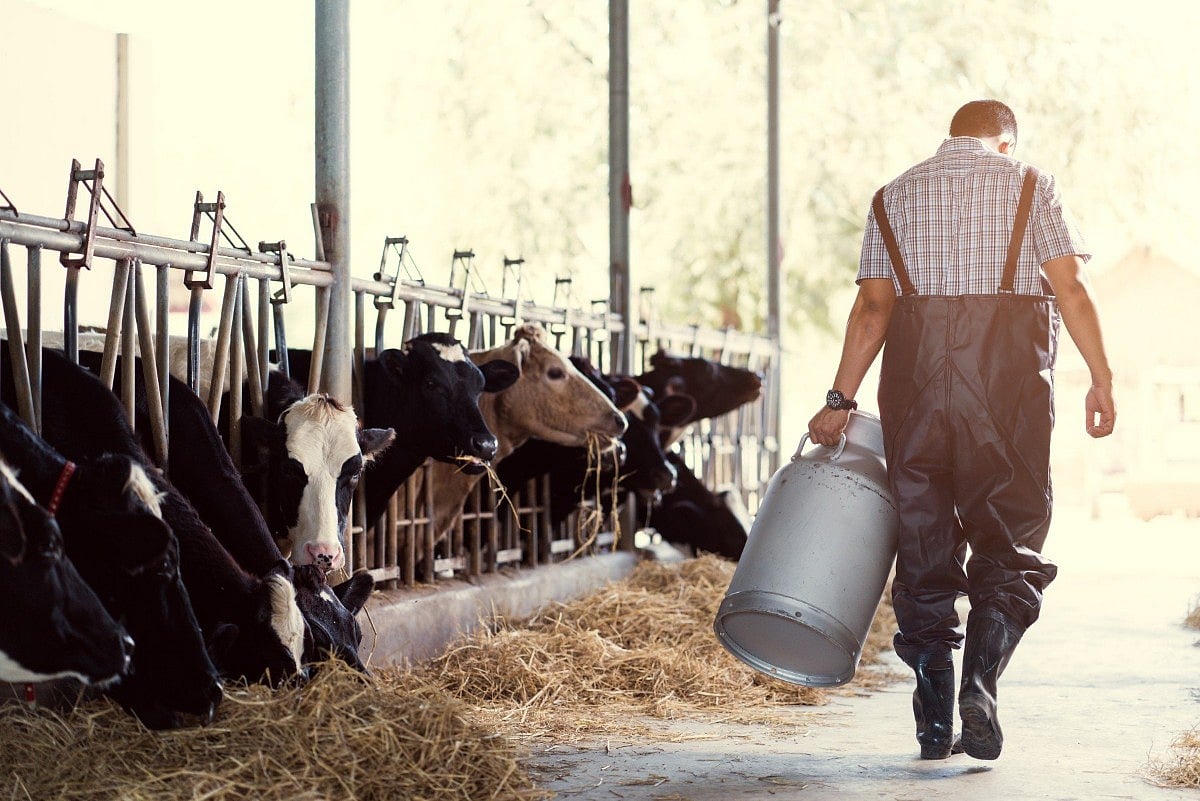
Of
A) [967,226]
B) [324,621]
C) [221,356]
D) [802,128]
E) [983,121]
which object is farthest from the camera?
[802,128]

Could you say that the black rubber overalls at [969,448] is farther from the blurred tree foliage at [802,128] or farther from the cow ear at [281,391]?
the blurred tree foliage at [802,128]

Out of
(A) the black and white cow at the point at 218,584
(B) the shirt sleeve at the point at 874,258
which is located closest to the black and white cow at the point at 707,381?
(B) the shirt sleeve at the point at 874,258

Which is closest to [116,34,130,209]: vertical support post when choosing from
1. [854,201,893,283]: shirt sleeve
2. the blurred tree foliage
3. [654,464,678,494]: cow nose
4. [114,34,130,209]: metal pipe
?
[114,34,130,209]: metal pipe

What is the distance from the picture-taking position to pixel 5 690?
3.77 metres

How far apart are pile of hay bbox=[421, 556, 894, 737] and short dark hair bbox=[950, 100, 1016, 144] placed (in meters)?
2.09

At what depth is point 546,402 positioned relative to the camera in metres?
7.07

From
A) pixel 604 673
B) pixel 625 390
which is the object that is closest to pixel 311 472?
pixel 604 673

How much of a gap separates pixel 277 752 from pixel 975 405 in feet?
7.03

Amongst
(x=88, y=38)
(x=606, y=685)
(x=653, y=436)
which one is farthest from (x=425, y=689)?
(x=88, y=38)

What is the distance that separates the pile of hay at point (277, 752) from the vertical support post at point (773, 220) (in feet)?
30.8

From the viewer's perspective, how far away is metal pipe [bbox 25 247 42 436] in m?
4.20

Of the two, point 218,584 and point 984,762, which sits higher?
point 218,584

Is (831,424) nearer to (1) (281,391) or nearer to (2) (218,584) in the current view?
(2) (218,584)

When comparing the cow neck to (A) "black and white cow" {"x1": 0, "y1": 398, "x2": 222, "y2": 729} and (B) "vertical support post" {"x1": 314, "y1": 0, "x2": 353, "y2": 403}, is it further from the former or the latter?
(B) "vertical support post" {"x1": 314, "y1": 0, "x2": 353, "y2": 403}
